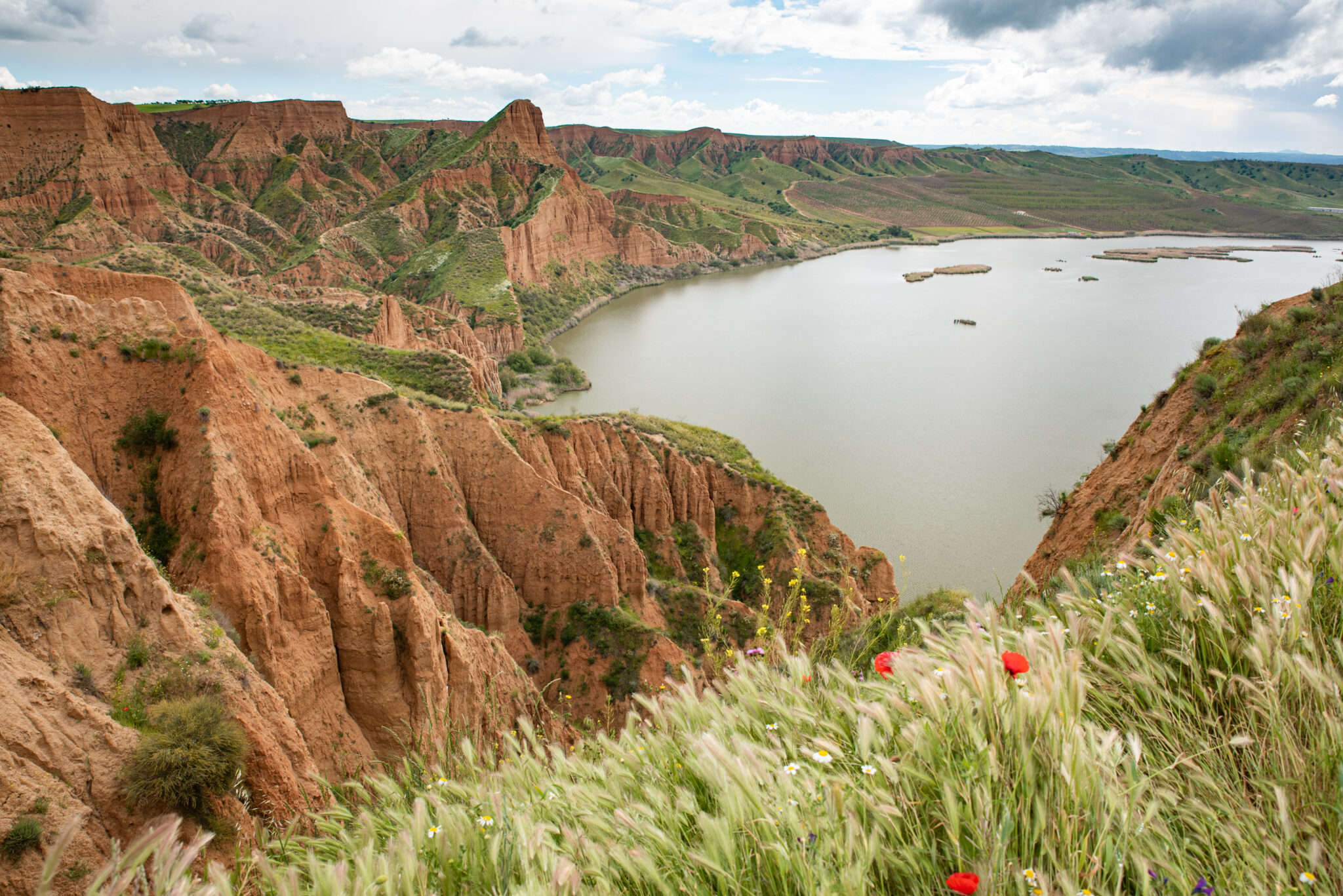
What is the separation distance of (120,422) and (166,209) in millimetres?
78674

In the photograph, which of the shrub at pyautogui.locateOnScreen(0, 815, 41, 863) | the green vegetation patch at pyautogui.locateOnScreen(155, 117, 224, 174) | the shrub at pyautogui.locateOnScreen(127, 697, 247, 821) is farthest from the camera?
the green vegetation patch at pyautogui.locateOnScreen(155, 117, 224, 174)

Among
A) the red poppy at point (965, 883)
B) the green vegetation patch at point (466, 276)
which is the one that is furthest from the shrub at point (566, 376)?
the red poppy at point (965, 883)

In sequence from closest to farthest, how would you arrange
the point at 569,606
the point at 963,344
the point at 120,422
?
the point at 120,422, the point at 569,606, the point at 963,344

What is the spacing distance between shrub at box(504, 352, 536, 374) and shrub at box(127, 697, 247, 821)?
55544mm

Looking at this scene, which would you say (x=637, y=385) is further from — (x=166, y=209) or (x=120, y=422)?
(x=166, y=209)

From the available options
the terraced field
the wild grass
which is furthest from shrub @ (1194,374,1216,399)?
the terraced field

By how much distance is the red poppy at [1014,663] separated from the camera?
3146 mm

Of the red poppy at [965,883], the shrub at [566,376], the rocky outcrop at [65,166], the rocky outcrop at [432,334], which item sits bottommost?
the shrub at [566,376]

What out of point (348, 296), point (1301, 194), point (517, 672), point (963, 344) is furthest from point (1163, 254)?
point (517, 672)

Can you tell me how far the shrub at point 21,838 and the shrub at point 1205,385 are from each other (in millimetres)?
19781

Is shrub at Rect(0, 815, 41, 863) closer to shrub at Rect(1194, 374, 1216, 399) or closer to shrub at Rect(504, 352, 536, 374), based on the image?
shrub at Rect(1194, 374, 1216, 399)

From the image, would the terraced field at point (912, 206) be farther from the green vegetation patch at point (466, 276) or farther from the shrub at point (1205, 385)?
the shrub at point (1205, 385)

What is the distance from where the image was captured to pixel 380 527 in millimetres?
16031

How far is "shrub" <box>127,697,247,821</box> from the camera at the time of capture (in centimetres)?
743
